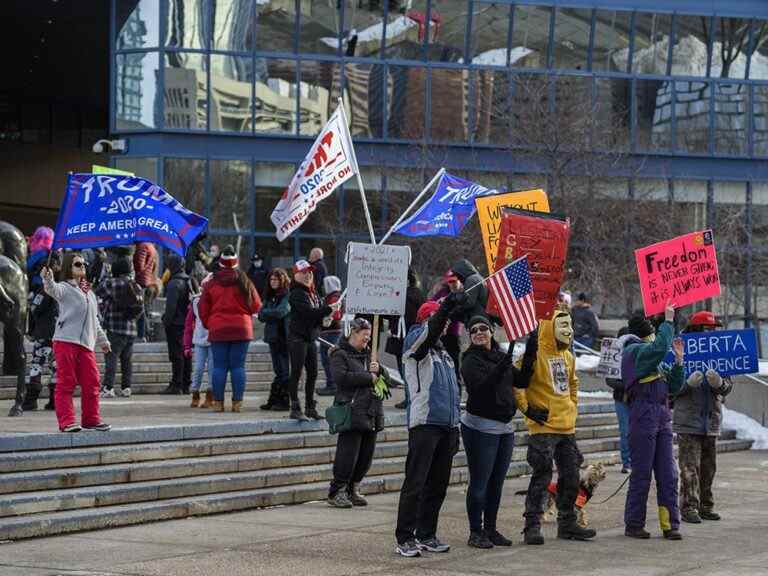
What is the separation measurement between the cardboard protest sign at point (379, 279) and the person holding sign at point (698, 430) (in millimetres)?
2541

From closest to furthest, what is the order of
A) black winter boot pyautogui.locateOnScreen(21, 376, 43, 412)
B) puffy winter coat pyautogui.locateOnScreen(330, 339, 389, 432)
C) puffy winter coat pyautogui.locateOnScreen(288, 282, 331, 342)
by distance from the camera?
1. puffy winter coat pyautogui.locateOnScreen(330, 339, 389, 432)
2. puffy winter coat pyautogui.locateOnScreen(288, 282, 331, 342)
3. black winter boot pyautogui.locateOnScreen(21, 376, 43, 412)

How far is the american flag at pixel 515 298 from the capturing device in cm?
1251

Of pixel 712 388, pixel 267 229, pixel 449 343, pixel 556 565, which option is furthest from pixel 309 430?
pixel 267 229

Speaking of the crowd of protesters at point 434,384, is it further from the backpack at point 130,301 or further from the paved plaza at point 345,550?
the paved plaza at point 345,550

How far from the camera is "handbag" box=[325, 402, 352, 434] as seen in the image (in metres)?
14.2

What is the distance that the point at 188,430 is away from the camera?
15.6m

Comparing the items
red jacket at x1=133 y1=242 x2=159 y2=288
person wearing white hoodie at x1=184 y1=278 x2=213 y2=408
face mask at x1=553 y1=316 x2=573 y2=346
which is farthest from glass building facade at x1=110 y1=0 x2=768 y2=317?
face mask at x1=553 y1=316 x2=573 y2=346

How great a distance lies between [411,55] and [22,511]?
Answer: 28.2 meters

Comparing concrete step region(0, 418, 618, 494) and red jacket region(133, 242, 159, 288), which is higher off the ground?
red jacket region(133, 242, 159, 288)

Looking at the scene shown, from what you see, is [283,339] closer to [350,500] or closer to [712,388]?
[350,500]

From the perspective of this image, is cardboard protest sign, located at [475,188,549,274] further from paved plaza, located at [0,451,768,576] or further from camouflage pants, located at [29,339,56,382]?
camouflage pants, located at [29,339,56,382]

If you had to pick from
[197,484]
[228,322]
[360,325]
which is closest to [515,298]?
[360,325]

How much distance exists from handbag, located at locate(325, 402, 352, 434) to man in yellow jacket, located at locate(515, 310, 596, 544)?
2.00 m

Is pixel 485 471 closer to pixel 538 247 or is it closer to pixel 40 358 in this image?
pixel 538 247
